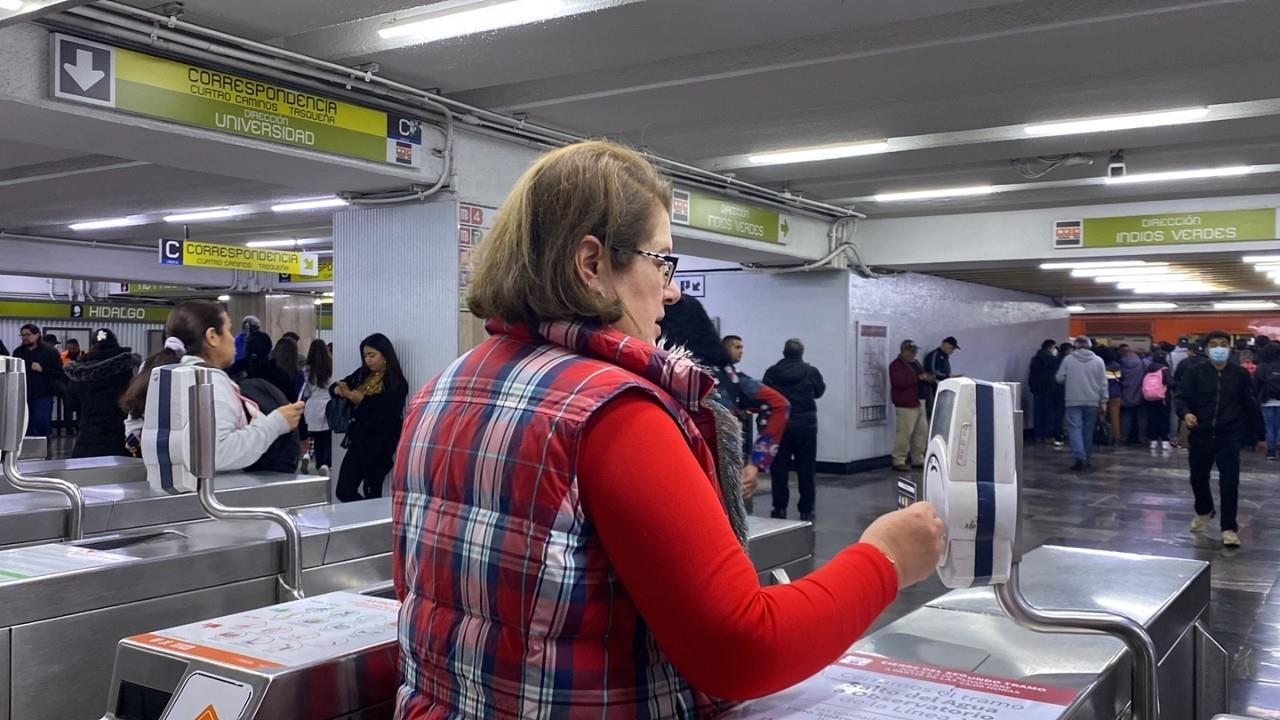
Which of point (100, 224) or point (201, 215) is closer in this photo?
point (201, 215)

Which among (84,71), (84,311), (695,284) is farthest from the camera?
(84,311)

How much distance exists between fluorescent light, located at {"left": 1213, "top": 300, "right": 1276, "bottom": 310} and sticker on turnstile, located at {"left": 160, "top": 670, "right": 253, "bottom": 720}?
2361 centimetres

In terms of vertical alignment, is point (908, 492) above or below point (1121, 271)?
below

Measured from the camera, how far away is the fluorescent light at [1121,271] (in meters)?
14.1

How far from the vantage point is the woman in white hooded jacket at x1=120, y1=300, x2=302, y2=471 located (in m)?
3.58

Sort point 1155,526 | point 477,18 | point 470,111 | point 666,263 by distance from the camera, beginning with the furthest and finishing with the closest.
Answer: point 1155,526
point 470,111
point 477,18
point 666,263

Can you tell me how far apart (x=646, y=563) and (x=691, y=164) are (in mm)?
7677

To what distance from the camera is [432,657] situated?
1.22 m

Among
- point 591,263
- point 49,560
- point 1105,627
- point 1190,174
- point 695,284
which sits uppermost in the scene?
point 1190,174

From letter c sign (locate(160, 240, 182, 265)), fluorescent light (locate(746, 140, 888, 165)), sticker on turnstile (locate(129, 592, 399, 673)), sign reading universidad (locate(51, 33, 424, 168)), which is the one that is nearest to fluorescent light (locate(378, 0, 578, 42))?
sign reading universidad (locate(51, 33, 424, 168))

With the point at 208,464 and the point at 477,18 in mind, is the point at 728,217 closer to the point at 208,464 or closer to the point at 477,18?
the point at 477,18

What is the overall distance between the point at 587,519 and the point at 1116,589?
1.43 metres

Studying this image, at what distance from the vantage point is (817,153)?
26.4ft

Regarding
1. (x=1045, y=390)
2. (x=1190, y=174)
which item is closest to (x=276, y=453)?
(x=1190, y=174)
